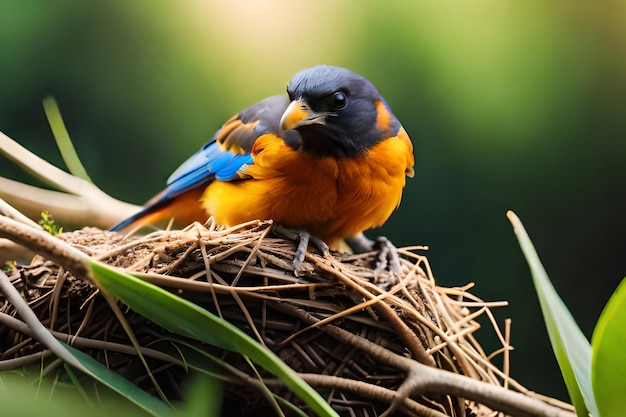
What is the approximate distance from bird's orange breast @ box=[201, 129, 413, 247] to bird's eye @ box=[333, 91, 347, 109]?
114mm

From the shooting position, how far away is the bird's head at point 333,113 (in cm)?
135

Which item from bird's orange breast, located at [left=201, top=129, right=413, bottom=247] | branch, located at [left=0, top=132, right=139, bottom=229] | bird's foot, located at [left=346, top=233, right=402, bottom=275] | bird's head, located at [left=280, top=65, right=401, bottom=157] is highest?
bird's head, located at [left=280, top=65, right=401, bottom=157]

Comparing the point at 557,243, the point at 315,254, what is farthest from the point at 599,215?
the point at 315,254

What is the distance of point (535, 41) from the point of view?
212 cm

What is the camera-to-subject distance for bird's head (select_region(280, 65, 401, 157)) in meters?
1.35

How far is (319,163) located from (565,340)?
61cm

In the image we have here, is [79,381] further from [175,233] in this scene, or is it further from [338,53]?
[338,53]

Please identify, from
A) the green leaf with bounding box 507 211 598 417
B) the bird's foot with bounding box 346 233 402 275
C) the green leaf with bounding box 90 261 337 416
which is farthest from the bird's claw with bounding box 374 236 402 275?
the green leaf with bounding box 90 261 337 416

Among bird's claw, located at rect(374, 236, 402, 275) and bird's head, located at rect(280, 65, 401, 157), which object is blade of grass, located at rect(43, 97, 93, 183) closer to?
bird's head, located at rect(280, 65, 401, 157)

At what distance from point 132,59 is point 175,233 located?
106 cm

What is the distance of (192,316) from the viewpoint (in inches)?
36.9

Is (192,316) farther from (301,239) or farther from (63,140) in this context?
(63,140)

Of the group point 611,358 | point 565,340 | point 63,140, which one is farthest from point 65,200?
point 611,358

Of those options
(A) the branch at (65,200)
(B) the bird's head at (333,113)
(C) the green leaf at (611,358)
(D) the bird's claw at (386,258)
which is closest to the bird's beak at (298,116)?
(B) the bird's head at (333,113)
